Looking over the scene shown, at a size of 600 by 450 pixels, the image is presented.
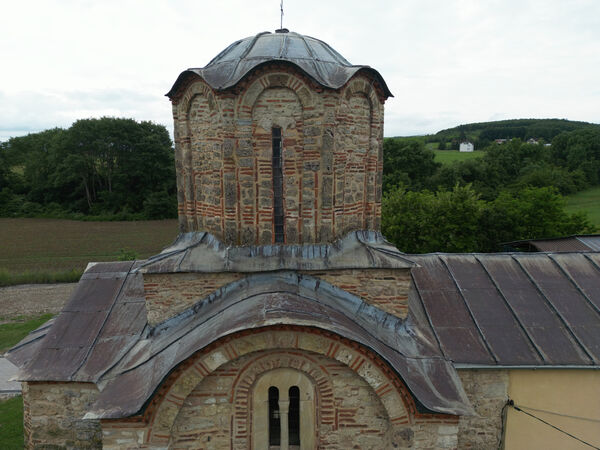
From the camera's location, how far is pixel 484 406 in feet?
24.6

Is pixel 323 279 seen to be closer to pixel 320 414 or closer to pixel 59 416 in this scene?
pixel 320 414

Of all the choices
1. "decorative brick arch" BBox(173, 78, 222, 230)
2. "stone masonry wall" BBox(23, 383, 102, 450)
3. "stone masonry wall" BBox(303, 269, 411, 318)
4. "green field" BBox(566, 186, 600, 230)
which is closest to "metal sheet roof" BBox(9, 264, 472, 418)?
"stone masonry wall" BBox(303, 269, 411, 318)

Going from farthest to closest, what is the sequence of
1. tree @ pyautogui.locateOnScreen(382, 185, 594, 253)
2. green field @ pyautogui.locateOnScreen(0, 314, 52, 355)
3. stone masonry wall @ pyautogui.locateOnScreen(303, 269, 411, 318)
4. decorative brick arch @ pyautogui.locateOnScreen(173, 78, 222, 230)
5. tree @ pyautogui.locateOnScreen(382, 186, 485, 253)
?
tree @ pyautogui.locateOnScreen(382, 185, 594, 253) < tree @ pyautogui.locateOnScreen(382, 186, 485, 253) < green field @ pyautogui.locateOnScreen(0, 314, 52, 355) < decorative brick arch @ pyautogui.locateOnScreen(173, 78, 222, 230) < stone masonry wall @ pyautogui.locateOnScreen(303, 269, 411, 318)

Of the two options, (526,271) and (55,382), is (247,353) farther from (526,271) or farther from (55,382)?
(526,271)

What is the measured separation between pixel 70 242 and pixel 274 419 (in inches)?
1272

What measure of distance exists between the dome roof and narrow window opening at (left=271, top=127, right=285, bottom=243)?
1217 millimetres

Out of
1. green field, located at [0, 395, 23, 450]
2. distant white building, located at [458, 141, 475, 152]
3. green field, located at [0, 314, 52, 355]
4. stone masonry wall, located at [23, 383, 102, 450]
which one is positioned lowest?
green field, located at [0, 395, 23, 450]

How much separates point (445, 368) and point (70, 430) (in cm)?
701

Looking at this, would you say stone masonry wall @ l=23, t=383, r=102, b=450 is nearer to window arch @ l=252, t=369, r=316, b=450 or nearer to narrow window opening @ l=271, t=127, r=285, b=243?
window arch @ l=252, t=369, r=316, b=450

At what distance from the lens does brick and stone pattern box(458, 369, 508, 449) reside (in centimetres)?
736

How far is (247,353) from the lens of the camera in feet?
18.8

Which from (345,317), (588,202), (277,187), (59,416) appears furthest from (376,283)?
(588,202)

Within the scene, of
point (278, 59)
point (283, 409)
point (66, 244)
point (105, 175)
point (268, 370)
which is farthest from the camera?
point (105, 175)

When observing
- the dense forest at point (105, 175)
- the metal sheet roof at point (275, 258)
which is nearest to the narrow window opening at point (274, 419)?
the metal sheet roof at point (275, 258)
